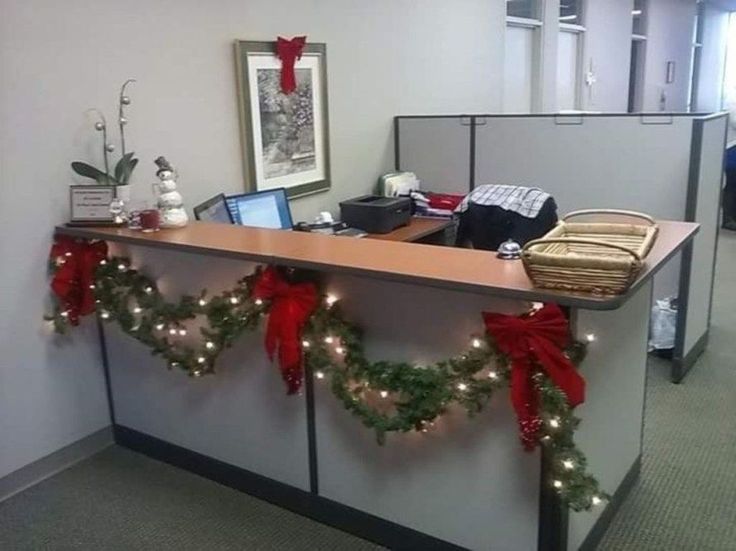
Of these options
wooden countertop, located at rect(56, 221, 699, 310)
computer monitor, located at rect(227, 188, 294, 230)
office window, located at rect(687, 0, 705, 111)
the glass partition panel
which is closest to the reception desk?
wooden countertop, located at rect(56, 221, 699, 310)

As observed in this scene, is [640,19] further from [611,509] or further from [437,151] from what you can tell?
[611,509]

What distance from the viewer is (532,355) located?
170 centimetres

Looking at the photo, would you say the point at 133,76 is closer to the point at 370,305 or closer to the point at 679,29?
the point at 370,305

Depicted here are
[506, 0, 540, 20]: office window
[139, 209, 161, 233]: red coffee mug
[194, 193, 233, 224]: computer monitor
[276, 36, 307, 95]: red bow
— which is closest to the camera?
[139, 209, 161, 233]: red coffee mug

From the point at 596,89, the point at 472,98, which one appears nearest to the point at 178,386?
the point at 472,98

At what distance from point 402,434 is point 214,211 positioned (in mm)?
1452

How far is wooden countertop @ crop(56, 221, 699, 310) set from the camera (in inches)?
66.0

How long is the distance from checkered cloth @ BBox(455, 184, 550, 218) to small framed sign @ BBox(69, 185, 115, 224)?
162 cm

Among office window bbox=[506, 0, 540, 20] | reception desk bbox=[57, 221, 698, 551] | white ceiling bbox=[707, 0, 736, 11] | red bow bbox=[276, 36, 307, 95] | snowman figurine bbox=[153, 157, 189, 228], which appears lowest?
reception desk bbox=[57, 221, 698, 551]

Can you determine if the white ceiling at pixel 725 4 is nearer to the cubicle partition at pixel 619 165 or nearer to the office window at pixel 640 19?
the office window at pixel 640 19

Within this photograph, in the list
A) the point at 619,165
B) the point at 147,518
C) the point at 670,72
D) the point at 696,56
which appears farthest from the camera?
the point at 696,56

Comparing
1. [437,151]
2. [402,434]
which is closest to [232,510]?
[402,434]

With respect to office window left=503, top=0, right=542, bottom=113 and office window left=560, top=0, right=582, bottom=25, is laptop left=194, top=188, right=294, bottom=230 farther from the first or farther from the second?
office window left=560, top=0, right=582, bottom=25

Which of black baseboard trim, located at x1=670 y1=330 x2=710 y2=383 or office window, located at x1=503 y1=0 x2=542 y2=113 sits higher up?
office window, located at x1=503 y1=0 x2=542 y2=113
